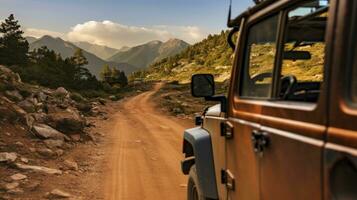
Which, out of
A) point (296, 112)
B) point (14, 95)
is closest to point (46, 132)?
point (14, 95)

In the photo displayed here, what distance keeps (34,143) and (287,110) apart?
10.1 m

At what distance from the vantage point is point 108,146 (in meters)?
13.7

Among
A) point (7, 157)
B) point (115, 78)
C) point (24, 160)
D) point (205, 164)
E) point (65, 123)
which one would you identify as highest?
point (205, 164)

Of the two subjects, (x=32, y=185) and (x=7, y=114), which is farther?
(x=7, y=114)

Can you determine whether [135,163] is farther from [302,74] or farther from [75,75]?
[75,75]

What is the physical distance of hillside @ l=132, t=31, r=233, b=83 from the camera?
87.3 meters

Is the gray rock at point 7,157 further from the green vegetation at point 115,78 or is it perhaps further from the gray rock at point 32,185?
the green vegetation at point 115,78

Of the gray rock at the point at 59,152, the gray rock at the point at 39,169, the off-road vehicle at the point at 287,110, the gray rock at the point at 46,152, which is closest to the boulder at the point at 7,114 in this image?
the gray rock at the point at 59,152

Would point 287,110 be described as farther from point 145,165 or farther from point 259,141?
point 145,165

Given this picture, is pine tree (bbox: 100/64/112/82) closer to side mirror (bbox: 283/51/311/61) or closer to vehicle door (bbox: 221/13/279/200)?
vehicle door (bbox: 221/13/279/200)

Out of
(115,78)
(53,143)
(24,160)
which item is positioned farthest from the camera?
(115,78)

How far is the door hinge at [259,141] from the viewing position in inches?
113

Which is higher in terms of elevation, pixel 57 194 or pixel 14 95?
pixel 14 95

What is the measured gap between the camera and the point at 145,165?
435 inches
